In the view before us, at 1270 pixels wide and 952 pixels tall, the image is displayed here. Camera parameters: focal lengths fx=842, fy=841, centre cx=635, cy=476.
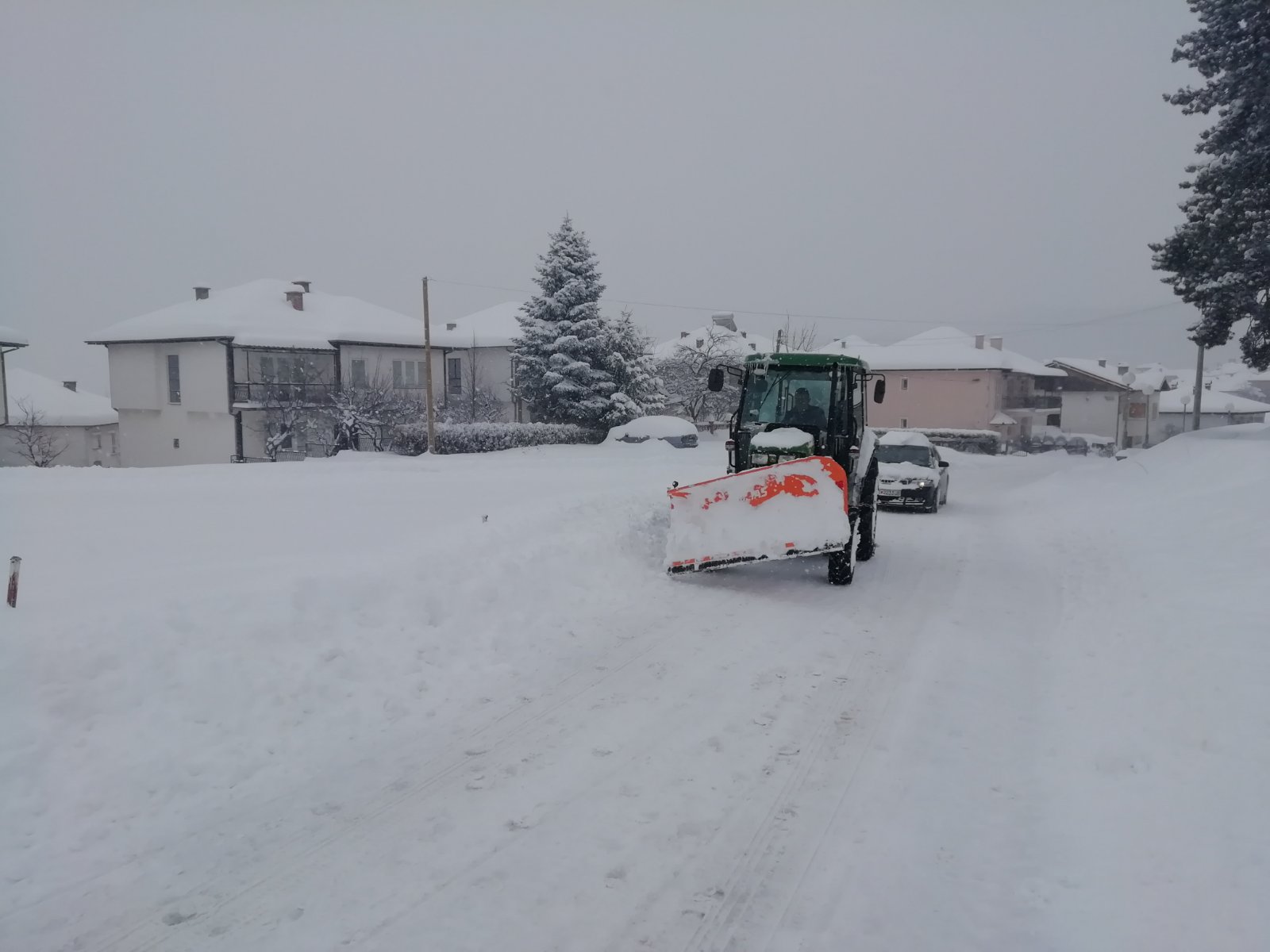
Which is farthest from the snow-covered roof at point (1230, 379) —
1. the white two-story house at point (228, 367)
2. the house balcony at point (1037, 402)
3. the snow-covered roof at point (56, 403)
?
the snow-covered roof at point (56, 403)

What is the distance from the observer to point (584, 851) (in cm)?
423

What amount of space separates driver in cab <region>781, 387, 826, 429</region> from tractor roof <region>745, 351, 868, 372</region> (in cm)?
37

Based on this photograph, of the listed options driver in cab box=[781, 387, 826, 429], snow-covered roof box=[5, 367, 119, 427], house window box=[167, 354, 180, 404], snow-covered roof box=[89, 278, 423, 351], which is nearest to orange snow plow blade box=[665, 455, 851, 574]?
driver in cab box=[781, 387, 826, 429]

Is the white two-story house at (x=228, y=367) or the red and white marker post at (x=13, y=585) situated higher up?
the white two-story house at (x=228, y=367)

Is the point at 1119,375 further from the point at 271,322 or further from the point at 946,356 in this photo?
the point at 271,322

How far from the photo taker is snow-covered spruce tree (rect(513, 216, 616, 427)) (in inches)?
1425

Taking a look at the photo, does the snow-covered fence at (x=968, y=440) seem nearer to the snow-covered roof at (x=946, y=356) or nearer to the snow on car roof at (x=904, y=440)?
the snow-covered roof at (x=946, y=356)

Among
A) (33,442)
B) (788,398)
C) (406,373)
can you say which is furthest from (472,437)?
(788,398)

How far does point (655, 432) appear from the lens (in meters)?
35.6

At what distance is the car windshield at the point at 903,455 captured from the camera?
1861cm

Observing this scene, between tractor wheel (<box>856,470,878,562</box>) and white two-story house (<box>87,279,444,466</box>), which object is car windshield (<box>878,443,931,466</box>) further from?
white two-story house (<box>87,279,444,466</box>)

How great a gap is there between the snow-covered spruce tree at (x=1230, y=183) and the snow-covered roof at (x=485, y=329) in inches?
1176

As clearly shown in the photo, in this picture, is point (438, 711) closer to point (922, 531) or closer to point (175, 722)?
point (175, 722)

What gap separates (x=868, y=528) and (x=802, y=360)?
2778mm
